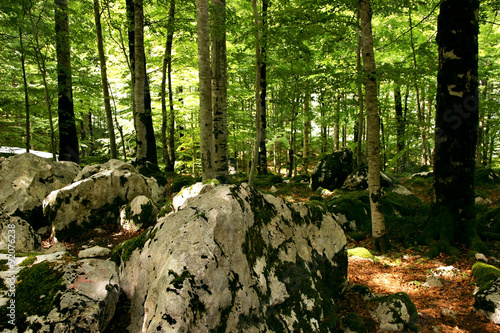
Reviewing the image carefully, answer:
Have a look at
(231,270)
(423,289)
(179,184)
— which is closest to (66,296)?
(231,270)

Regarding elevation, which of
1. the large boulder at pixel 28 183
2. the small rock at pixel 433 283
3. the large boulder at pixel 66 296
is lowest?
the small rock at pixel 433 283

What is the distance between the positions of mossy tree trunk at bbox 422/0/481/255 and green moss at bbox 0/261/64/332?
241 inches

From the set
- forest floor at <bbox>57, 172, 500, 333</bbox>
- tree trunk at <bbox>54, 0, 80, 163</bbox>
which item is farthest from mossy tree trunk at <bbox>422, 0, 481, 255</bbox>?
tree trunk at <bbox>54, 0, 80, 163</bbox>

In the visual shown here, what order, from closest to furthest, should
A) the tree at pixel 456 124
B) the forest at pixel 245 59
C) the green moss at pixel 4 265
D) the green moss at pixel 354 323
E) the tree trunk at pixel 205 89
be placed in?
1. the green moss at pixel 4 265
2. the green moss at pixel 354 323
3. the tree at pixel 456 124
4. the forest at pixel 245 59
5. the tree trunk at pixel 205 89

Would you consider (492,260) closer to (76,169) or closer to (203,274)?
(203,274)

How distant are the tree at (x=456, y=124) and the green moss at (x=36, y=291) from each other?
6.14 meters

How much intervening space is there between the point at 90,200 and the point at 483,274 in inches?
307

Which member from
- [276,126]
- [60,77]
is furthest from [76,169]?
[276,126]

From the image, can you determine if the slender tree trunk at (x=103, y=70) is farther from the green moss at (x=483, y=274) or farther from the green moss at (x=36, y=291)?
the green moss at (x=483, y=274)

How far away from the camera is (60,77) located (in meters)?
9.30

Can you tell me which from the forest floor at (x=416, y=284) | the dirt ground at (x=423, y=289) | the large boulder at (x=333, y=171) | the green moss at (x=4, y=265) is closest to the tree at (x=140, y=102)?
the forest floor at (x=416, y=284)

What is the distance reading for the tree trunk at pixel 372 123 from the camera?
17.2ft

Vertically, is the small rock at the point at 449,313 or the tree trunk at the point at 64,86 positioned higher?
the tree trunk at the point at 64,86

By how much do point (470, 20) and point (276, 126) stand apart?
49.9 ft
